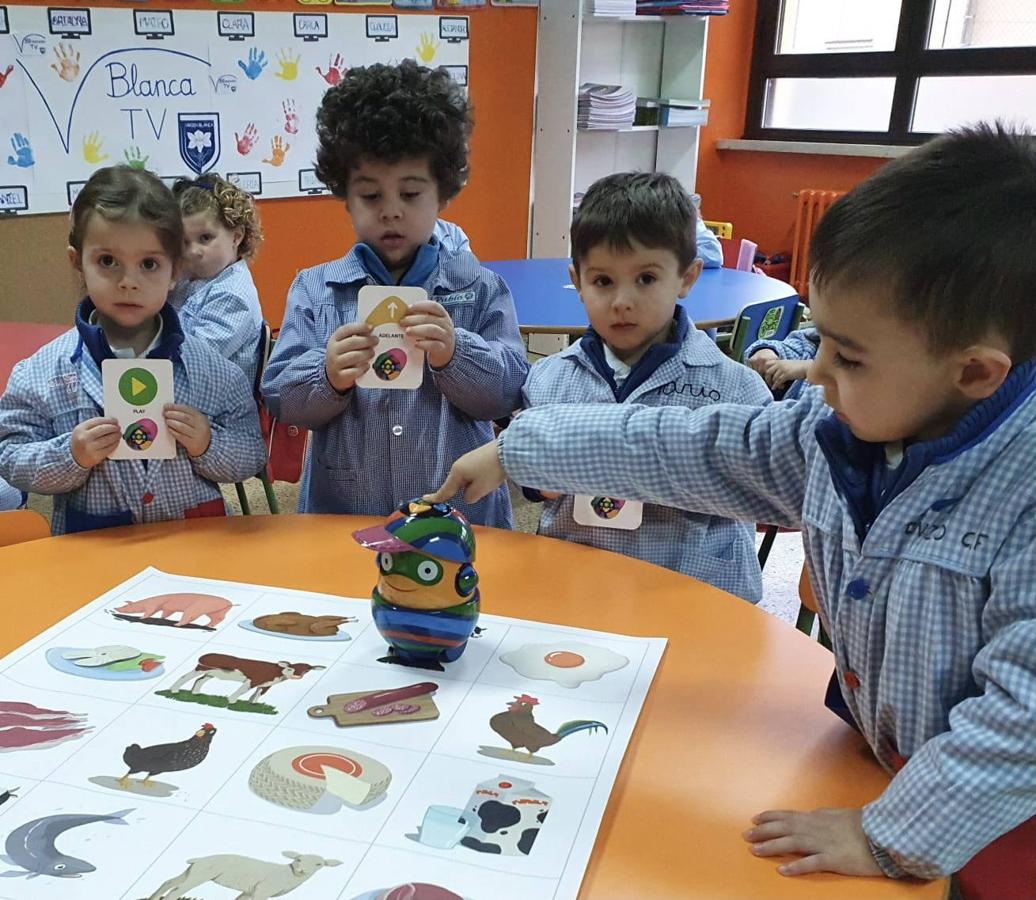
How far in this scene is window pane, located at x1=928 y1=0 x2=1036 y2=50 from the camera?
205 inches

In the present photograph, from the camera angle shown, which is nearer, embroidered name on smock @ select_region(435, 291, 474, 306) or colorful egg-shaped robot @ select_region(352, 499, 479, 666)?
colorful egg-shaped robot @ select_region(352, 499, 479, 666)

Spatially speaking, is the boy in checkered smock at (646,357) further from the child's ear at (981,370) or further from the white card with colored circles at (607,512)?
the child's ear at (981,370)

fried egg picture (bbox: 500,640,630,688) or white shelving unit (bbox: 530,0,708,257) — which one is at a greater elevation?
white shelving unit (bbox: 530,0,708,257)

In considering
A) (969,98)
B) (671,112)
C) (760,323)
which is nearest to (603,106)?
(671,112)

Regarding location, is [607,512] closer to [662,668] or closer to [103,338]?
[662,668]

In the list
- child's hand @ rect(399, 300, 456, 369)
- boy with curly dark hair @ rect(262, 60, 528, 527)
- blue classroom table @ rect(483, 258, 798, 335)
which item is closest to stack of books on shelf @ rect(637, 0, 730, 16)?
blue classroom table @ rect(483, 258, 798, 335)

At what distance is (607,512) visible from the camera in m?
1.43

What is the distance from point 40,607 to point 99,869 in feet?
1.65

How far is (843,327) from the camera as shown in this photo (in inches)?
33.0

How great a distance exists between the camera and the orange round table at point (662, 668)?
75 centimetres

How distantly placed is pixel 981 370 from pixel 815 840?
1.34ft

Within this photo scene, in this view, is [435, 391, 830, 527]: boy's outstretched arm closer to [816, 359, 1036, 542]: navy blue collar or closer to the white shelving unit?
[816, 359, 1036, 542]: navy blue collar

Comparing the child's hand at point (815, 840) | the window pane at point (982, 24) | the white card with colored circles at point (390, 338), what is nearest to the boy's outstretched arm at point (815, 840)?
the child's hand at point (815, 840)

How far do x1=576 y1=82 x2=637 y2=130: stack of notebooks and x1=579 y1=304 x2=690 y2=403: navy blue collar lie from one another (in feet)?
12.9
